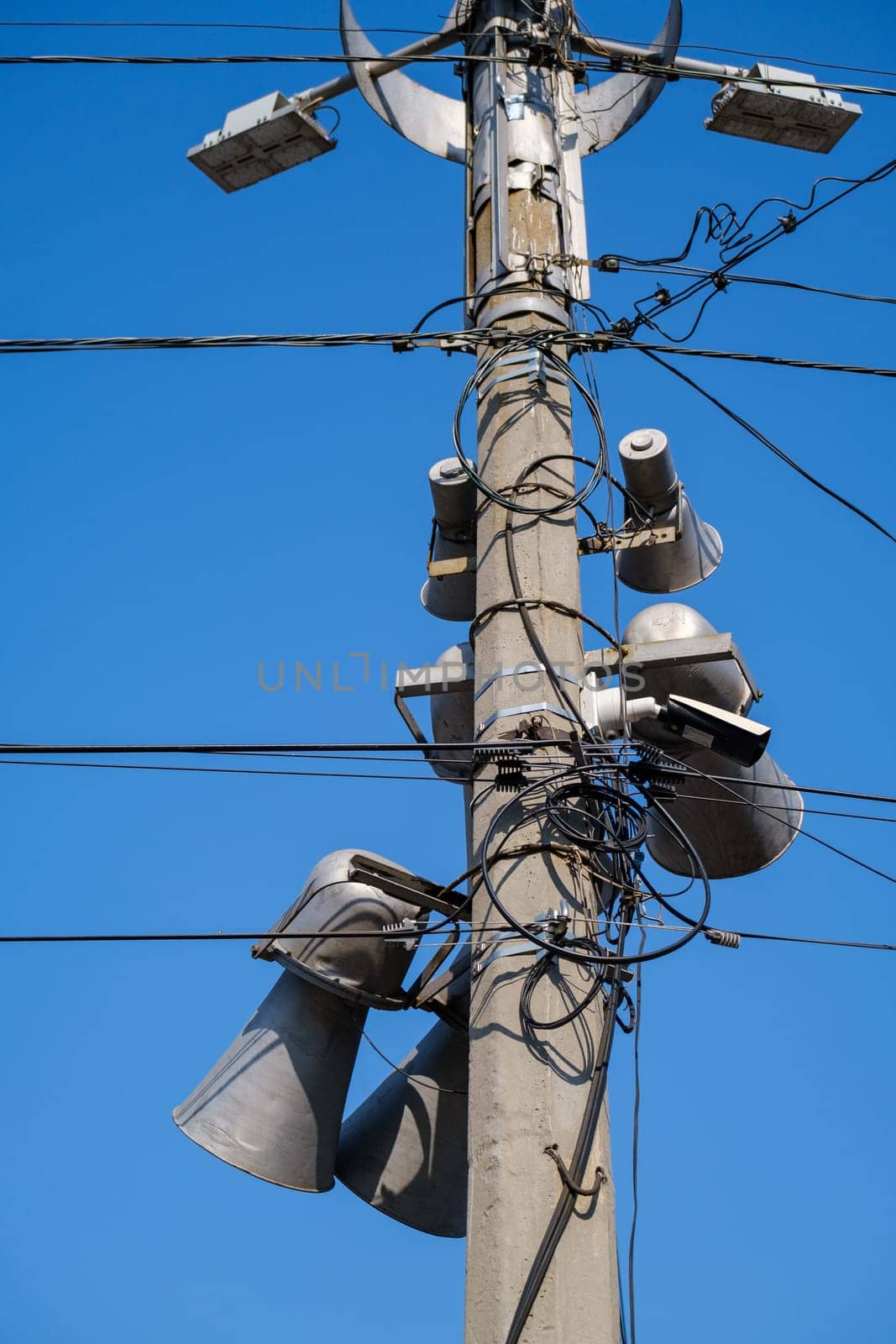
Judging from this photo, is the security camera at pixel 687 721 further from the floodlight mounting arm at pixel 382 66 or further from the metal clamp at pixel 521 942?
the floodlight mounting arm at pixel 382 66

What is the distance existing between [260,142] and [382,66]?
898 mm

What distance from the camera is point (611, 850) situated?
17.5ft

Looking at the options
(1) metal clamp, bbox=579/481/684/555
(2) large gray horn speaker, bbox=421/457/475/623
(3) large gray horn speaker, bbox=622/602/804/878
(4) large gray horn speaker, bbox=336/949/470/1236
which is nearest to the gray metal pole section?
(1) metal clamp, bbox=579/481/684/555

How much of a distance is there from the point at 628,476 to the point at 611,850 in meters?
2.26

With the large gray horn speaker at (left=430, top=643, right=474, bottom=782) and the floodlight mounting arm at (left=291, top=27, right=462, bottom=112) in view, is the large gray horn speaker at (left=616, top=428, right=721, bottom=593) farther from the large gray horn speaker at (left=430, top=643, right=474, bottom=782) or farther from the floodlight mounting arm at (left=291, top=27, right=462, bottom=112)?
the floodlight mounting arm at (left=291, top=27, right=462, bottom=112)

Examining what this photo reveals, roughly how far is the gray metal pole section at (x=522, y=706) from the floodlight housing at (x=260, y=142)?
Result: 97 centimetres

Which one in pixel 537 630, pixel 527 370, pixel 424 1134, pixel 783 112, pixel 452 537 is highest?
pixel 783 112

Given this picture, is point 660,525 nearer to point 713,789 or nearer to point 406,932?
point 713,789

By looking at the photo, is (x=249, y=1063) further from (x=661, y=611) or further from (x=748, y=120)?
(x=748, y=120)

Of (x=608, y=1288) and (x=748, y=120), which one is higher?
(x=748, y=120)

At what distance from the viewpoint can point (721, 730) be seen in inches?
219

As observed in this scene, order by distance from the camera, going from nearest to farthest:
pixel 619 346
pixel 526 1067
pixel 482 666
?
pixel 526 1067
pixel 482 666
pixel 619 346

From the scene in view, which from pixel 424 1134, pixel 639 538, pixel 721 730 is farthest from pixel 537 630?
pixel 424 1134

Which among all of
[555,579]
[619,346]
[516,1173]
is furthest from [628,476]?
[516,1173]
